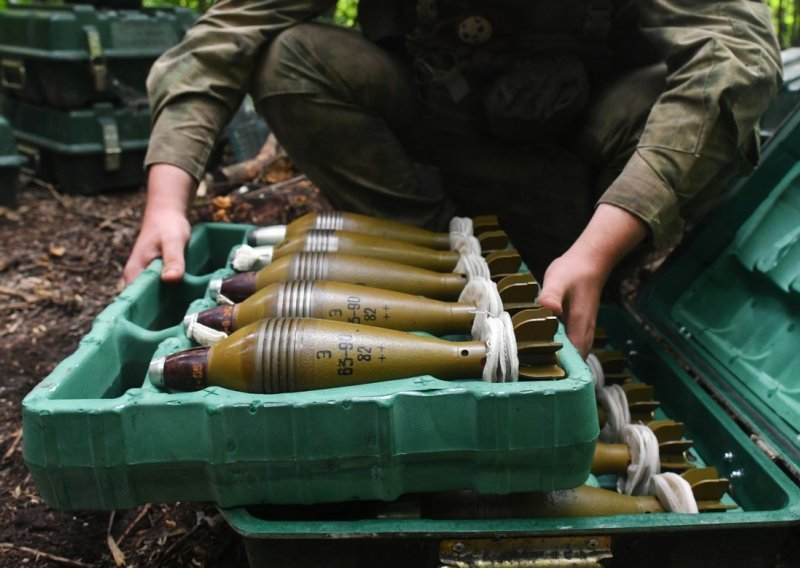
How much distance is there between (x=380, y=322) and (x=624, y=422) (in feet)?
2.10

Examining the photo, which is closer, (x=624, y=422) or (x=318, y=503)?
(x=318, y=503)

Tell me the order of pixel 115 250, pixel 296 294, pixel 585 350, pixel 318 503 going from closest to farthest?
pixel 318 503 → pixel 296 294 → pixel 585 350 → pixel 115 250

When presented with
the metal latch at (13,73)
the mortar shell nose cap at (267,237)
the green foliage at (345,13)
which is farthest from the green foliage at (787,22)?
the metal latch at (13,73)

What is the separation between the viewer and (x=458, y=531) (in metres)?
1.25

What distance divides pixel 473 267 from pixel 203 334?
63 cm

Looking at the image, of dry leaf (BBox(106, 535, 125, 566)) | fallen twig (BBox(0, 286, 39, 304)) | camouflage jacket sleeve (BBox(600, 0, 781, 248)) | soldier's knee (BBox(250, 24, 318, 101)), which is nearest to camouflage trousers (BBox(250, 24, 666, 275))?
soldier's knee (BBox(250, 24, 318, 101))

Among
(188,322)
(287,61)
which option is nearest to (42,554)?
(188,322)

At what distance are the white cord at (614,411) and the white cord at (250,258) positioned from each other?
0.89 metres

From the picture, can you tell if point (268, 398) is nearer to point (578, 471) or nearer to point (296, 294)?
point (296, 294)

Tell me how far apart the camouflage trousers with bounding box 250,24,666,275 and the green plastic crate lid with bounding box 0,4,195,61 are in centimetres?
225

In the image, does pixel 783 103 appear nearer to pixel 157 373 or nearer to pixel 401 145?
pixel 401 145

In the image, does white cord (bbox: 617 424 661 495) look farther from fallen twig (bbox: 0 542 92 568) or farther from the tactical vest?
Answer: fallen twig (bbox: 0 542 92 568)

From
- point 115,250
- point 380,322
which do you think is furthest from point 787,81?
point 115,250

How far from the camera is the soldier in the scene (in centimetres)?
173
